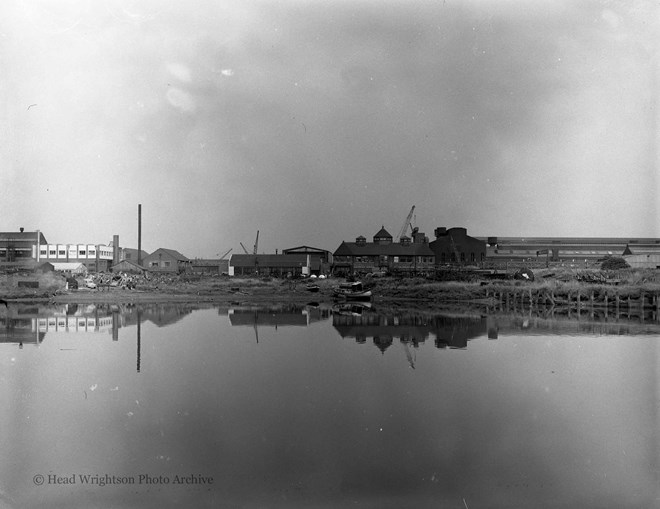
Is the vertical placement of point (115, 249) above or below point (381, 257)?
above

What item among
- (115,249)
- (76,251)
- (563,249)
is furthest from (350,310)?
(76,251)

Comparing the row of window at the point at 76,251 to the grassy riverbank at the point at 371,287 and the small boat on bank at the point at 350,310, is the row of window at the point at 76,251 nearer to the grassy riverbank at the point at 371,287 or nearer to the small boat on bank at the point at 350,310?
the grassy riverbank at the point at 371,287

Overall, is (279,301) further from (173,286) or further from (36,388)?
(36,388)

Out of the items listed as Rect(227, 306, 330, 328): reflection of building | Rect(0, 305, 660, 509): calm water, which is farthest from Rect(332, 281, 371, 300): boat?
Rect(0, 305, 660, 509): calm water

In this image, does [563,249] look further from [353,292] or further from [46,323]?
[46,323]

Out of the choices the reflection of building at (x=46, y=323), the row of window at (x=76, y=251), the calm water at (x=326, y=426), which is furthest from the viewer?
the row of window at (x=76, y=251)

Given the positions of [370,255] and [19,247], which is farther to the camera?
[370,255]

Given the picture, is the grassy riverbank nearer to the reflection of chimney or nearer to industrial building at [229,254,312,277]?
industrial building at [229,254,312,277]

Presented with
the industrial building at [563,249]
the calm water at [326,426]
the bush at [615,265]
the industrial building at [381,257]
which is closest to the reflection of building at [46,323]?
the calm water at [326,426]
